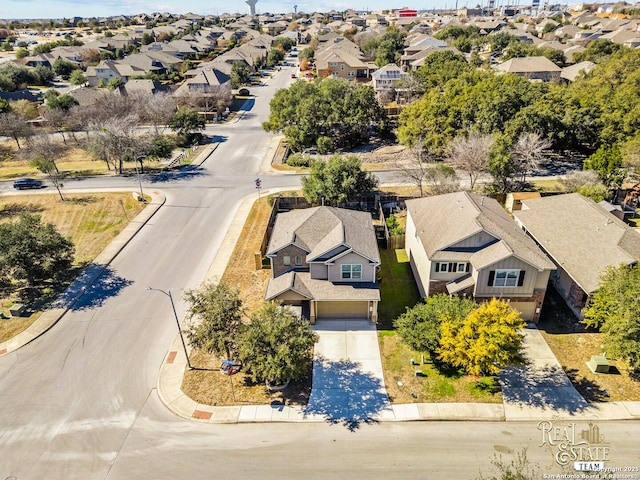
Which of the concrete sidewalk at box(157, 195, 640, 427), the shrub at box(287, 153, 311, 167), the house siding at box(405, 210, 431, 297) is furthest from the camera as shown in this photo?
the shrub at box(287, 153, 311, 167)

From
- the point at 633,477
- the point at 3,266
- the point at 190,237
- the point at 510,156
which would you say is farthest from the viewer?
the point at 510,156

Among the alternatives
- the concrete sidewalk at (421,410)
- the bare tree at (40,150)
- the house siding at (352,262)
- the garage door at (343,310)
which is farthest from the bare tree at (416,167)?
the bare tree at (40,150)

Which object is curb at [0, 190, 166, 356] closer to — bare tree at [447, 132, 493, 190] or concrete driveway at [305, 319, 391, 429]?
concrete driveway at [305, 319, 391, 429]

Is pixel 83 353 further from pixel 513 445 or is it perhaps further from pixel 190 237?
pixel 513 445

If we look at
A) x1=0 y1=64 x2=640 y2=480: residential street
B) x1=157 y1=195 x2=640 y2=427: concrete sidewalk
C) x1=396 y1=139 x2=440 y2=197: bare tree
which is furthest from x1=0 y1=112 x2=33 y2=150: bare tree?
x1=157 y1=195 x2=640 y2=427: concrete sidewalk

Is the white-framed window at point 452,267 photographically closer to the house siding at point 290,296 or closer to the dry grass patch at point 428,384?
the dry grass patch at point 428,384

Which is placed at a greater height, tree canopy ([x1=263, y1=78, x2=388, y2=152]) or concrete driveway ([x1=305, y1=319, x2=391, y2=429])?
tree canopy ([x1=263, y1=78, x2=388, y2=152])

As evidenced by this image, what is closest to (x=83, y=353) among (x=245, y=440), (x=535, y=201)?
(x=245, y=440)
